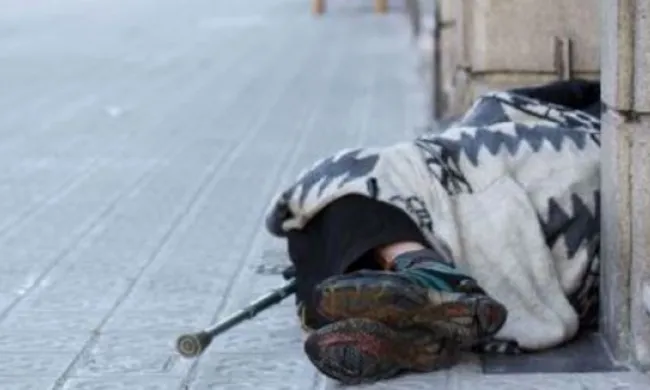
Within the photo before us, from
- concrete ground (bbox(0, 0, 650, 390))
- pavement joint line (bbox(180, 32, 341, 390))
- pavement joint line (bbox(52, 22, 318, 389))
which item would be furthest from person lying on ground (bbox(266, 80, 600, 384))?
pavement joint line (bbox(52, 22, 318, 389))

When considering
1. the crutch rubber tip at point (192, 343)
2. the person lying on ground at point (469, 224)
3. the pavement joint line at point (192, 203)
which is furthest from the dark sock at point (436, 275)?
→ the pavement joint line at point (192, 203)

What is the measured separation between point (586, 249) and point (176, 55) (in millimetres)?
11710

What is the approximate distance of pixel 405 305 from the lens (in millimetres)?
4250

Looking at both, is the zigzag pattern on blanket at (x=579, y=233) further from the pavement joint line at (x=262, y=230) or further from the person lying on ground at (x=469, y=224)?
the pavement joint line at (x=262, y=230)

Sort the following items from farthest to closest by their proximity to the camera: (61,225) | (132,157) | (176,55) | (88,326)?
(176,55) < (132,157) < (61,225) < (88,326)

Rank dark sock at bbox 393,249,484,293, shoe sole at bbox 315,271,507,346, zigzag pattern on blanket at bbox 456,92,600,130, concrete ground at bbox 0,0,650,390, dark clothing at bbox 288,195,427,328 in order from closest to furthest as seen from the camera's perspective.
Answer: shoe sole at bbox 315,271,507,346
dark sock at bbox 393,249,484,293
dark clothing at bbox 288,195,427,328
concrete ground at bbox 0,0,650,390
zigzag pattern on blanket at bbox 456,92,600,130

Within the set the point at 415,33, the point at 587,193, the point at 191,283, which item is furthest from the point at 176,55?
the point at 587,193

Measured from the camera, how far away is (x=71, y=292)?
575cm

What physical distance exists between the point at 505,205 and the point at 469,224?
0.36 ft

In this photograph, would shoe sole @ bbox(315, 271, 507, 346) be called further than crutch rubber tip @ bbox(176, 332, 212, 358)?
No

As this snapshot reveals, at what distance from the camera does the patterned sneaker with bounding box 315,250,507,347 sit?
Answer: 13.9 feet

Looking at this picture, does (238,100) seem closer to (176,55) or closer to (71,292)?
(176,55)

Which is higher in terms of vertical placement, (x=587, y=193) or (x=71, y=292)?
(x=587, y=193)

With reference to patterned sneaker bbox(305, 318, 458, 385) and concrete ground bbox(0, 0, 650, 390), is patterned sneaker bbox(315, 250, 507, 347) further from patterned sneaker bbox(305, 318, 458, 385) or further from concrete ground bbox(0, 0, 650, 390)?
concrete ground bbox(0, 0, 650, 390)
